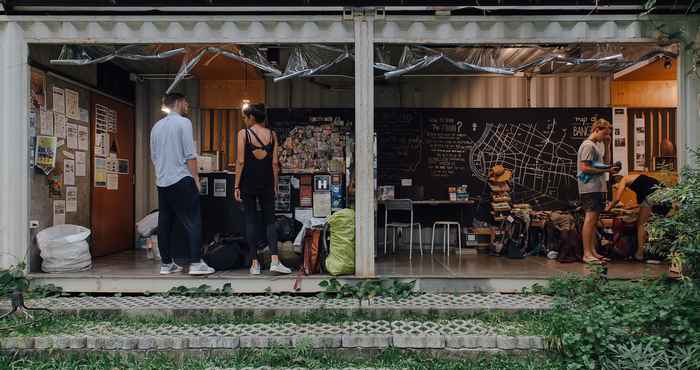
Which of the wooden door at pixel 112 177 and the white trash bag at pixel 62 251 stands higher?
the wooden door at pixel 112 177

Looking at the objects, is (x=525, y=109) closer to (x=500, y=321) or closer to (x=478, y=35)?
(x=478, y=35)

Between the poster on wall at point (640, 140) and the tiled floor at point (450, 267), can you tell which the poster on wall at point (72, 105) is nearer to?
the tiled floor at point (450, 267)

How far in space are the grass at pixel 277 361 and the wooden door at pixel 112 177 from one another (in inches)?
129

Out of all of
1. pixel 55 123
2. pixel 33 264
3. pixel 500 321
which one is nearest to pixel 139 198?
pixel 55 123

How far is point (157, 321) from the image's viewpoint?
14.7ft

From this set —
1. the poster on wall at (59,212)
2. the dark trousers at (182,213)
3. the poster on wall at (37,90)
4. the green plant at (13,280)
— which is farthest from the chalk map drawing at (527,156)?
the green plant at (13,280)

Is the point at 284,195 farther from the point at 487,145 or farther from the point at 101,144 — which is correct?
the point at 487,145

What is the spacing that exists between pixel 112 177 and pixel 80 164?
849 mm

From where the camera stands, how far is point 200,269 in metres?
5.26

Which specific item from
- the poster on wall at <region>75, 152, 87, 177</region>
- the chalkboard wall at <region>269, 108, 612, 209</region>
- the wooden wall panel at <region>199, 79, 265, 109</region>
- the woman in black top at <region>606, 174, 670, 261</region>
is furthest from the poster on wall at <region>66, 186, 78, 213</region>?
the woman in black top at <region>606, 174, 670, 261</region>

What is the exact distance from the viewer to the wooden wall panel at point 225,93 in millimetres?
8656

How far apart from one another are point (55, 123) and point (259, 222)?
2846 millimetres

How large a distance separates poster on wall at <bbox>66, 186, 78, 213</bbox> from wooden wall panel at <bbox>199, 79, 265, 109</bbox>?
2892mm

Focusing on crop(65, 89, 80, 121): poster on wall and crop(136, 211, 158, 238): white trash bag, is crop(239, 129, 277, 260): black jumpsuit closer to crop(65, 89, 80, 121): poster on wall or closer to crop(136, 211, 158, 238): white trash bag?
crop(136, 211, 158, 238): white trash bag
